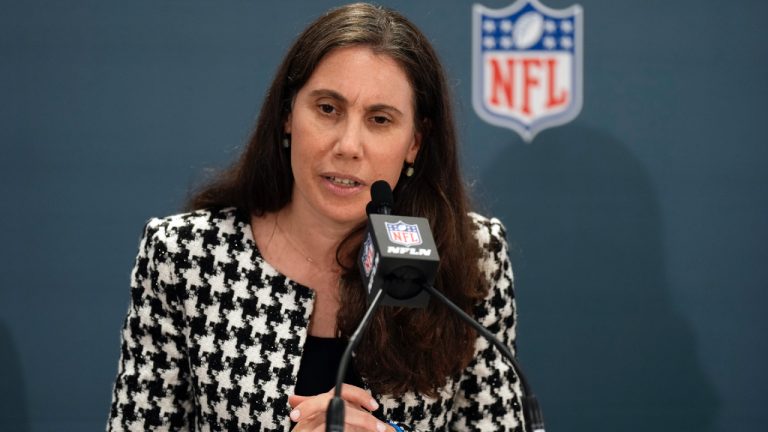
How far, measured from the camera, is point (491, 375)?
1516 millimetres

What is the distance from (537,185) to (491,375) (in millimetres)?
652

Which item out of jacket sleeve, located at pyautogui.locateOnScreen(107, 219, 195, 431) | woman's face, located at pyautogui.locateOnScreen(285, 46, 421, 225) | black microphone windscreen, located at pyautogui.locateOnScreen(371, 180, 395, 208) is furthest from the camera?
jacket sleeve, located at pyautogui.locateOnScreen(107, 219, 195, 431)

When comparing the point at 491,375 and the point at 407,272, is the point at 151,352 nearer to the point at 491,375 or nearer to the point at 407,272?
the point at 491,375

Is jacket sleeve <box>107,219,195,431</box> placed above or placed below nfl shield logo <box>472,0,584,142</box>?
below

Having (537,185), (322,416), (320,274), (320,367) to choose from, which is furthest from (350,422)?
(537,185)

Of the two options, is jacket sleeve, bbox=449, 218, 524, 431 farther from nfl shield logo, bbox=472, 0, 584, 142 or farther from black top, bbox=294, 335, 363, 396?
nfl shield logo, bbox=472, 0, 584, 142

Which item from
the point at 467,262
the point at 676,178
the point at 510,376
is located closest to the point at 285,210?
the point at 467,262

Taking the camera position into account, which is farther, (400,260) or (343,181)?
(343,181)

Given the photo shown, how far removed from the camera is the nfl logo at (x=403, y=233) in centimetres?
83

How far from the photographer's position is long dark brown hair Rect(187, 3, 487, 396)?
1.40 metres

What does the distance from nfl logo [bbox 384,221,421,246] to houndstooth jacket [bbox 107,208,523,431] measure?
0.62 m

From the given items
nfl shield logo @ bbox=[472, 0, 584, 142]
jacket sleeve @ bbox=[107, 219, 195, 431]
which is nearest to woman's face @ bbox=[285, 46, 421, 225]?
jacket sleeve @ bbox=[107, 219, 195, 431]

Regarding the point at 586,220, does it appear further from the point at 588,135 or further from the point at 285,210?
the point at 285,210

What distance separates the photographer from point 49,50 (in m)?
1.98
